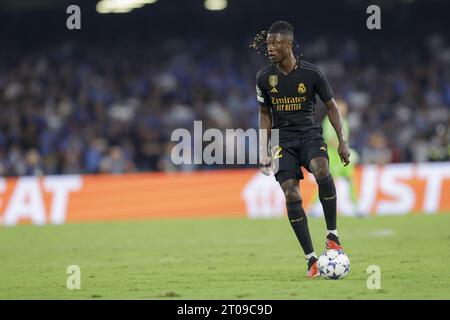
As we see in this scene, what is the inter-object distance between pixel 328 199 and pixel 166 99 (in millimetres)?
18336

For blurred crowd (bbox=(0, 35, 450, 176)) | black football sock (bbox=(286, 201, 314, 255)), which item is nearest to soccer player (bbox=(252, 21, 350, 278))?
black football sock (bbox=(286, 201, 314, 255))

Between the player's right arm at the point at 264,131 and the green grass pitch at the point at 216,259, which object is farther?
the player's right arm at the point at 264,131

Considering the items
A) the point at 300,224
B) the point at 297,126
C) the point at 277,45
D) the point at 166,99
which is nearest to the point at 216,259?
the point at 300,224

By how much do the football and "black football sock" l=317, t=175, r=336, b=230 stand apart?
395 millimetres

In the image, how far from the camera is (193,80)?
93.7 ft

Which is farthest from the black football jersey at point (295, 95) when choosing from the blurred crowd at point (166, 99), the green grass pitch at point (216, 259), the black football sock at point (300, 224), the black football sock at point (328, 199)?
the blurred crowd at point (166, 99)

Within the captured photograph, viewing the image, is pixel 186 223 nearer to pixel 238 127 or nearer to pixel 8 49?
pixel 238 127

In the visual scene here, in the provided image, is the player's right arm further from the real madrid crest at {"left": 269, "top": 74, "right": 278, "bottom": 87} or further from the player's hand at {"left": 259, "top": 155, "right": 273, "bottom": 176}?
the real madrid crest at {"left": 269, "top": 74, "right": 278, "bottom": 87}

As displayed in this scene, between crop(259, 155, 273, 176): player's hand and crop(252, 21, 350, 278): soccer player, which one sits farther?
crop(259, 155, 273, 176): player's hand

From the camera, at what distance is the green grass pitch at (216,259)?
28.3 ft

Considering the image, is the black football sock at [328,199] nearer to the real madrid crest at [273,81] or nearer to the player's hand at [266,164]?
the player's hand at [266,164]

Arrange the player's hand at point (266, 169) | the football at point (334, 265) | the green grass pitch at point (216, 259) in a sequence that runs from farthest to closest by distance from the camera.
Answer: the player's hand at point (266, 169) → the football at point (334, 265) → the green grass pitch at point (216, 259)

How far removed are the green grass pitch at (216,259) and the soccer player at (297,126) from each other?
2.20 ft

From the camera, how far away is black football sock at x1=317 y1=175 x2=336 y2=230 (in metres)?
9.56
